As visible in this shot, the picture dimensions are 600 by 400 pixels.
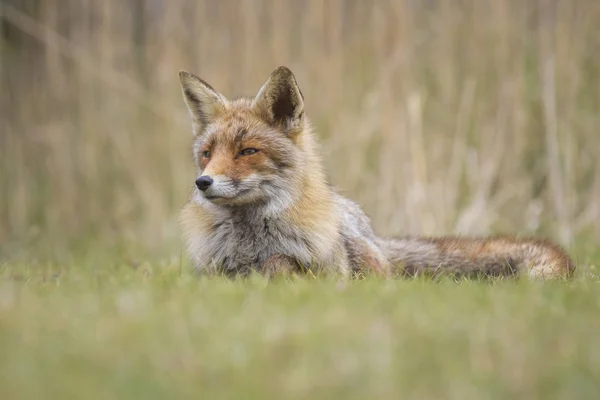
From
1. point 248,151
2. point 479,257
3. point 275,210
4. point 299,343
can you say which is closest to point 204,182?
point 248,151

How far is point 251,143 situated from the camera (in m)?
5.46

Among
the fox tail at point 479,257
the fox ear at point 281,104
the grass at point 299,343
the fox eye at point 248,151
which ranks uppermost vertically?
the fox ear at point 281,104

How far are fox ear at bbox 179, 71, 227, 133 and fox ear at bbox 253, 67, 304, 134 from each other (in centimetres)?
29

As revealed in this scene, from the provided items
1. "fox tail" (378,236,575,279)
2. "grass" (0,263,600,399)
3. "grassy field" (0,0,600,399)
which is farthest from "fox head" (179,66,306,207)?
"fox tail" (378,236,575,279)

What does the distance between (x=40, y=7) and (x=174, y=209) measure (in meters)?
2.89

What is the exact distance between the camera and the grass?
2994 mm

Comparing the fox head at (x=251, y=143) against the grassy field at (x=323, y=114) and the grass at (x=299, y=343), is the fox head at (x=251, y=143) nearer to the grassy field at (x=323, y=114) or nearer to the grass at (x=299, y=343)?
the grassy field at (x=323, y=114)

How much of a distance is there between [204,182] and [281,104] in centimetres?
93

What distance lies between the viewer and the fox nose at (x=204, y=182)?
16.8ft

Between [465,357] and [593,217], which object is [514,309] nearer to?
[465,357]

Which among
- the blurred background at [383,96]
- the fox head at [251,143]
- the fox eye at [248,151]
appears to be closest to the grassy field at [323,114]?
the blurred background at [383,96]

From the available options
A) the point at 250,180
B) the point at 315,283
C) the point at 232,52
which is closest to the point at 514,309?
the point at 315,283

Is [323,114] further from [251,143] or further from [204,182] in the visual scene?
[204,182]

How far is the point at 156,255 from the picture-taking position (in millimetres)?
9094
